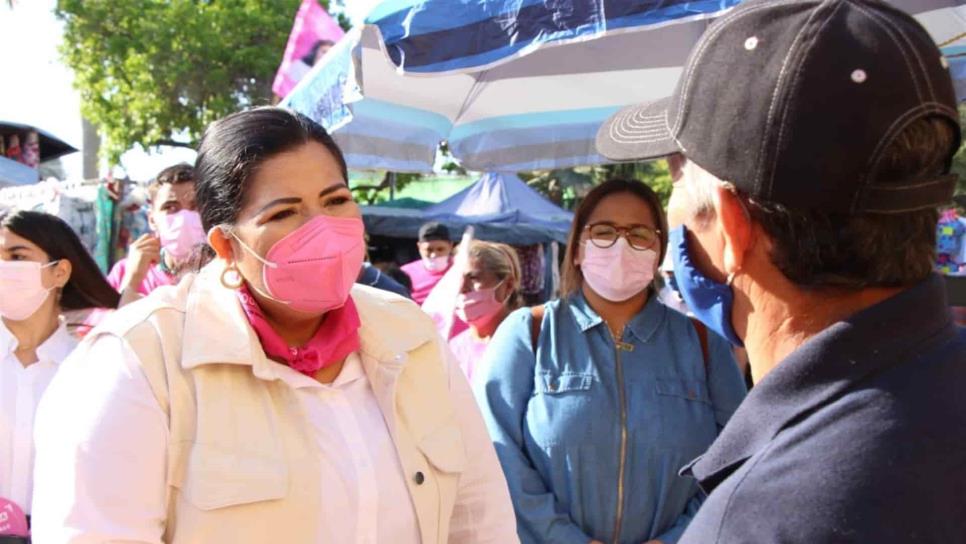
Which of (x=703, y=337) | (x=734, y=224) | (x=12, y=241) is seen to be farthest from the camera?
(x=12, y=241)

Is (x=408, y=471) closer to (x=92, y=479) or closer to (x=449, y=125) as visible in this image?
(x=92, y=479)

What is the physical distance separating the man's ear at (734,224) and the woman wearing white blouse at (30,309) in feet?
9.35

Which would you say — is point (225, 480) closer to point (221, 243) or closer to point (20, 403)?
point (221, 243)

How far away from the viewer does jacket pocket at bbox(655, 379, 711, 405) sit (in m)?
2.99

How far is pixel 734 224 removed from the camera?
4.49 feet

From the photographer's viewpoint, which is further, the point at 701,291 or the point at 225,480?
the point at 225,480

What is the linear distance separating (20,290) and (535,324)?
2218 millimetres

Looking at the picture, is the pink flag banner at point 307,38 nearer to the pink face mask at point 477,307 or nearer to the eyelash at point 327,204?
the pink face mask at point 477,307

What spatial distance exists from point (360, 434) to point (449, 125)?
10.4 ft

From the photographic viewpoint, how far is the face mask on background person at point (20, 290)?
379 cm

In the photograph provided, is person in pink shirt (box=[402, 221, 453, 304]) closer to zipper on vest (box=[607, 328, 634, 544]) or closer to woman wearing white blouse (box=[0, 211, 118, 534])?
woman wearing white blouse (box=[0, 211, 118, 534])

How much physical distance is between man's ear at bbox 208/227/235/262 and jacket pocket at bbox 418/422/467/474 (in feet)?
2.09

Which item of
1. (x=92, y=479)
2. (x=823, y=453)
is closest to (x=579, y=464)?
(x=92, y=479)

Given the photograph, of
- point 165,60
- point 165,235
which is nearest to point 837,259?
point 165,235
